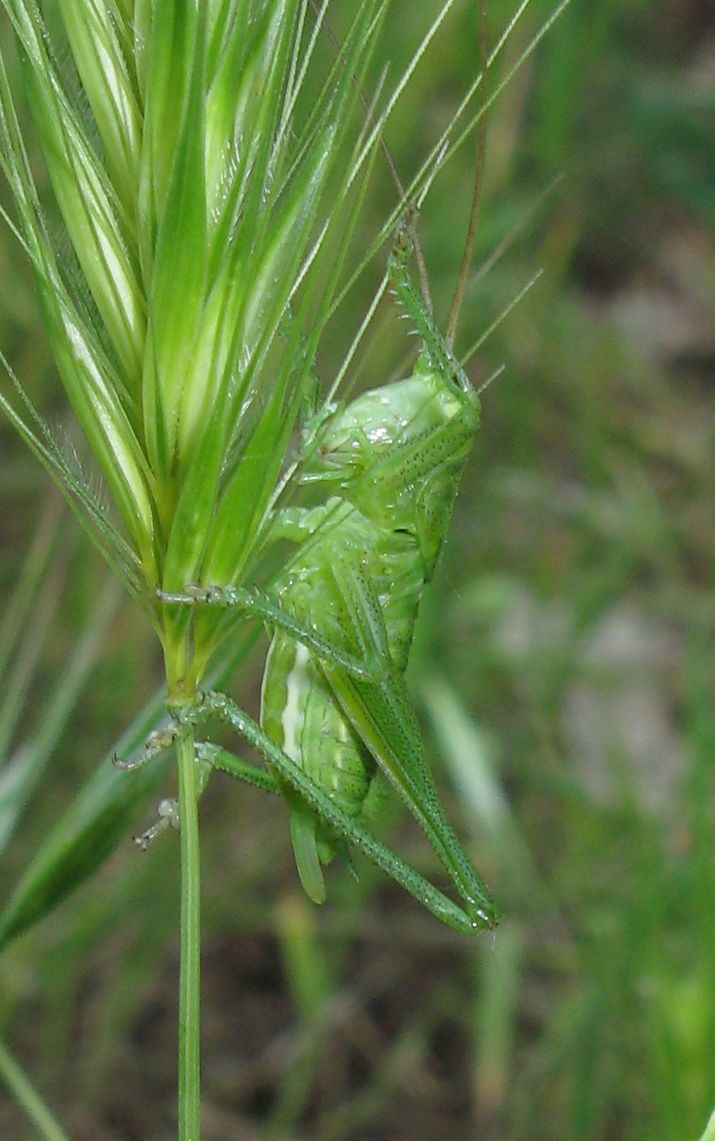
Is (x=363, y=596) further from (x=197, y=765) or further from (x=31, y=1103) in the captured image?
(x=31, y=1103)

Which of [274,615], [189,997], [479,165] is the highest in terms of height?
[479,165]

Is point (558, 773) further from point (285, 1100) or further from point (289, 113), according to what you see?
point (289, 113)

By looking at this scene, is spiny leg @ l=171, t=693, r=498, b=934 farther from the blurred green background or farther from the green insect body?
the blurred green background

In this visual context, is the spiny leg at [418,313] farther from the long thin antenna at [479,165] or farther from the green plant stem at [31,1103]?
the green plant stem at [31,1103]

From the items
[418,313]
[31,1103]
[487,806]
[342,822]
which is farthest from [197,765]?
[487,806]

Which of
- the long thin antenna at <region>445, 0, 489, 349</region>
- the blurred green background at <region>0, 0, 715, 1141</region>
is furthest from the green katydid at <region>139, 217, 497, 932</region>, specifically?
the blurred green background at <region>0, 0, 715, 1141</region>

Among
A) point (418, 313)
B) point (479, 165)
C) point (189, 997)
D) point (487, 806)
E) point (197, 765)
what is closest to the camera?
point (189, 997)

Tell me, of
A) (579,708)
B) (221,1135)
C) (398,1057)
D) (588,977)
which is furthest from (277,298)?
(579,708)
